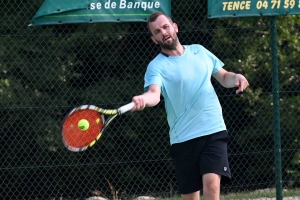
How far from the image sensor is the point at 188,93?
525 centimetres

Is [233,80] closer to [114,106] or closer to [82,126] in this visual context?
[82,126]

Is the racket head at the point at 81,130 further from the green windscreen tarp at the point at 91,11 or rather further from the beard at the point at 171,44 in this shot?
the green windscreen tarp at the point at 91,11

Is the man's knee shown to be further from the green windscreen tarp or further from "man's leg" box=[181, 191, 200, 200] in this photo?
the green windscreen tarp

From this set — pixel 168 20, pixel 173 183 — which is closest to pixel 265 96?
pixel 173 183

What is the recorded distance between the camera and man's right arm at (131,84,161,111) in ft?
14.4

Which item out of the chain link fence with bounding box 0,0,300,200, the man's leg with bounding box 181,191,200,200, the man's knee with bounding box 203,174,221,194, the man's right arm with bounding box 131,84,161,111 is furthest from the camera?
the chain link fence with bounding box 0,0,300,200

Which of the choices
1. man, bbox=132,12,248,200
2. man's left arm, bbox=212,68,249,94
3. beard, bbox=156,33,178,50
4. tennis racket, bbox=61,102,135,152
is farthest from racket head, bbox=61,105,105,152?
man's left arm, bbox=212,68,249,94

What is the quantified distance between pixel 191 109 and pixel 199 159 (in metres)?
0.37

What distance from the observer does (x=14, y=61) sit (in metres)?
8.95

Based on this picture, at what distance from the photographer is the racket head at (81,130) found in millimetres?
4562

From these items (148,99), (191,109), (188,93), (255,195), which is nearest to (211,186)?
(191,109)

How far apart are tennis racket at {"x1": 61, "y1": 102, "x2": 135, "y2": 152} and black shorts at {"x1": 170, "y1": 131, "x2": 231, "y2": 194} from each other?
92cm

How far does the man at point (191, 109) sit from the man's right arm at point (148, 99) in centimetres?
18

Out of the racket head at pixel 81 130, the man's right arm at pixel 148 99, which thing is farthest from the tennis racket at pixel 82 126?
the man's right arm at pixel 148 99
